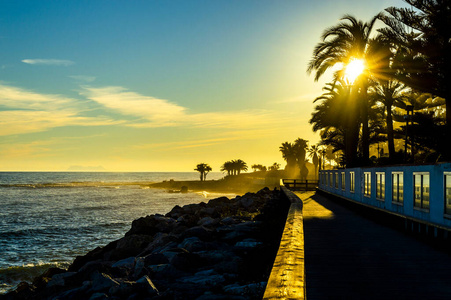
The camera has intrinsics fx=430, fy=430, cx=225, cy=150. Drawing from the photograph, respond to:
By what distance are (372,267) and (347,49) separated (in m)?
26.6

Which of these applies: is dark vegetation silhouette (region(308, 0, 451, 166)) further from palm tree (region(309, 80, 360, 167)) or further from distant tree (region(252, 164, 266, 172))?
distant tree (region(252, 164, 266, 172))

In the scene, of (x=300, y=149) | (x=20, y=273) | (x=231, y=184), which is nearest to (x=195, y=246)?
(x=20, y=273)

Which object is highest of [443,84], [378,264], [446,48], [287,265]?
[446,48]

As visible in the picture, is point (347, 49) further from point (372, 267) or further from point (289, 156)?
point (289, 156)

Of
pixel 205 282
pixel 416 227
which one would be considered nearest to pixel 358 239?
pixel 416 227

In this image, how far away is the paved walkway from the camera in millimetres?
6625

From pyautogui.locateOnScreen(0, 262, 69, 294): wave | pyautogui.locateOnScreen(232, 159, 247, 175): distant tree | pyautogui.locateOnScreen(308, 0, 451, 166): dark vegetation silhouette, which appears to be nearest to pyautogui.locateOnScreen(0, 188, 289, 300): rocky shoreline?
pyautogui.locateOnScreen(0, 262, 69, 294): wave

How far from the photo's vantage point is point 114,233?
3488 centimetres

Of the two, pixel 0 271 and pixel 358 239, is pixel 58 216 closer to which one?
pixel 0 271

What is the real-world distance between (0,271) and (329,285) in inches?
789

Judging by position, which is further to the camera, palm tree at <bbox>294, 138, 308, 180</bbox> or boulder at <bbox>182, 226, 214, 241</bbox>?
palm tree at <bbox>294, 138, 308, 180</bbox>

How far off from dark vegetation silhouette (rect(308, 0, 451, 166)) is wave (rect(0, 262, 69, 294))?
1961 cm

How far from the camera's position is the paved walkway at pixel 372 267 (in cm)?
662

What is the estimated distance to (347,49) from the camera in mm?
32156
